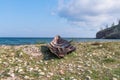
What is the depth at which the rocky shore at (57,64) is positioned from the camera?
13.6m

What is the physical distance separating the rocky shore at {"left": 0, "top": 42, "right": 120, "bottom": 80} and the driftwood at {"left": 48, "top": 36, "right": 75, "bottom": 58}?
0.25 metres

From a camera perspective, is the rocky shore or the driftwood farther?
the driftwood

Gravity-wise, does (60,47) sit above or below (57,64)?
above

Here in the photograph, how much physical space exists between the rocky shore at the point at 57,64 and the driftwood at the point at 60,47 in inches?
9.7

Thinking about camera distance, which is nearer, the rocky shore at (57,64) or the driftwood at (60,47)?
the rocky shore at (57,64)

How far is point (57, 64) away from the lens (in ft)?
50.2

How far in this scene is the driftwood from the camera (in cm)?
1672

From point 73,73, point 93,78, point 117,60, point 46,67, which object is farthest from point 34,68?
point 117,60

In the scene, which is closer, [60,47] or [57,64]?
[57,64]

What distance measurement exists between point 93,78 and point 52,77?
5.98 feet

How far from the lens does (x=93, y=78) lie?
1373 centimetres

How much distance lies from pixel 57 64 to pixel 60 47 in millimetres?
2041

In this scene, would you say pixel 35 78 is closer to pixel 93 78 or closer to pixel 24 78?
pixel 24 78

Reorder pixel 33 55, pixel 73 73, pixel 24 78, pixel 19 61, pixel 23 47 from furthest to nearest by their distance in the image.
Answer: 1. pixel 23 47
2. pixel 33 55
3. pixel 19 61
4. pixel 73 73
5. pixel 24 78
